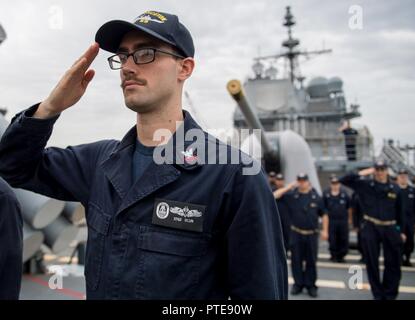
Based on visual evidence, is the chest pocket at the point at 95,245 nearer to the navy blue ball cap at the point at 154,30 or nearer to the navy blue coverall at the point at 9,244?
the navy blue coverall at the point at 9,244

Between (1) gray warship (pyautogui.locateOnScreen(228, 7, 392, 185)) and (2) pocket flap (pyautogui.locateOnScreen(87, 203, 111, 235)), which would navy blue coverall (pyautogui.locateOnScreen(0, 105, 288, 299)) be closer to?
(2) pocket flap (pyautogui.locateOnScreen(87, 203, 111, 235))

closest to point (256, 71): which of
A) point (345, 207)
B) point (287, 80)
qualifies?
point (287, 80)

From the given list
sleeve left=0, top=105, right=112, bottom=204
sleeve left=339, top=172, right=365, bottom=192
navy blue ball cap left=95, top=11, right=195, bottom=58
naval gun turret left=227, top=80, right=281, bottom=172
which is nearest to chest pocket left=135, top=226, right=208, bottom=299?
sleeve left=0, top=105, right=112, bottom=204

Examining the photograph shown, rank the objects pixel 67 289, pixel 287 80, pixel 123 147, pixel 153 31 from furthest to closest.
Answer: pixel 287 80
pixel 67 289
pixel 123 147
pixel 153 31

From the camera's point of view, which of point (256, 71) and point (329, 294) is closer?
point (329, 294)

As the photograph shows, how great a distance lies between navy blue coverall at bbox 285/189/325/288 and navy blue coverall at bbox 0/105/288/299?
3867 millimetres

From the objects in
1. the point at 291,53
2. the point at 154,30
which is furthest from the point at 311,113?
the point at 154,30

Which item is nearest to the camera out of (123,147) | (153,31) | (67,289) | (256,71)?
(153,31)

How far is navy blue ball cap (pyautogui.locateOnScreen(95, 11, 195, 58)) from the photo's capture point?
113 centimetres

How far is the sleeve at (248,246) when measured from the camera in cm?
102

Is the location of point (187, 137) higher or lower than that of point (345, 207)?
higher

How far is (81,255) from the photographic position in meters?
5.41
